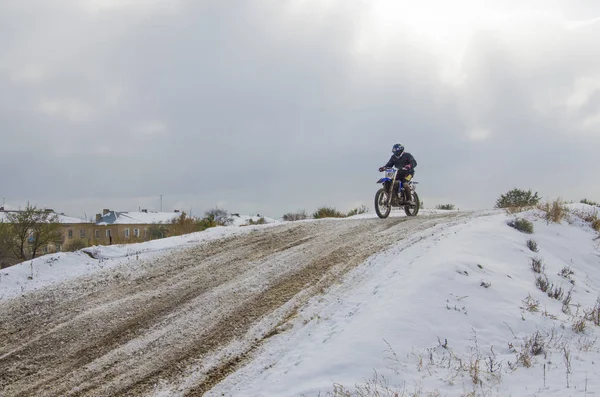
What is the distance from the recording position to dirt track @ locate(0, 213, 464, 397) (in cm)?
512

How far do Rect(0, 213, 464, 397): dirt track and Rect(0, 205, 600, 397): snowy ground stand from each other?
0.30 metres

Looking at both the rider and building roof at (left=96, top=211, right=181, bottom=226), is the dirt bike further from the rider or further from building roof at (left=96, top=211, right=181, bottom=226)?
building roof at (left=96, top=211, right=181, bottom=226)

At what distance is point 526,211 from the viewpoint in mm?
12391

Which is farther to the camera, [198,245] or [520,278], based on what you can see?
[198,245]

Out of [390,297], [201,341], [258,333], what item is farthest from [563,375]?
[201,341]

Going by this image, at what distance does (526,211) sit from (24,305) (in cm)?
1236

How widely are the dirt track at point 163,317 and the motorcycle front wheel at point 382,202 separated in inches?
144

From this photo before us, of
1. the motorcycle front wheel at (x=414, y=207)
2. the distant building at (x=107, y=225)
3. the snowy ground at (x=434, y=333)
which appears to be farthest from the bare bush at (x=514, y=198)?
the distant building at (x=107, y=225)

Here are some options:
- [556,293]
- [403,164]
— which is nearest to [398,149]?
[403,164]

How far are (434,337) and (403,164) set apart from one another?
10446 mm

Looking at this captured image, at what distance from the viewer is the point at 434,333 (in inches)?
208

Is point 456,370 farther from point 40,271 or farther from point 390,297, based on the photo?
point 40,271

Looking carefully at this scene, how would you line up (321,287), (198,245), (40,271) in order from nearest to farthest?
(321,287) < (40,271) < (198,245)

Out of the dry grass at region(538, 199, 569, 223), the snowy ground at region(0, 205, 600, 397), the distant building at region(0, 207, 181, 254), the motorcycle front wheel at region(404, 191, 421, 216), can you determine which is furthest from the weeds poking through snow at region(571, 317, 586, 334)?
the distant building at region(0, 207, 181, 254)
